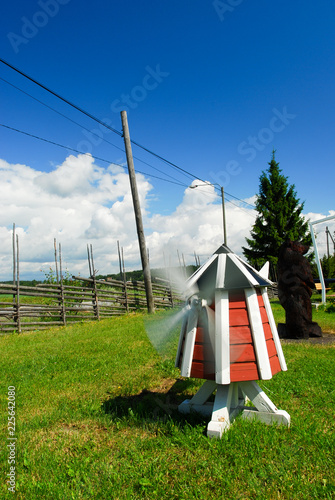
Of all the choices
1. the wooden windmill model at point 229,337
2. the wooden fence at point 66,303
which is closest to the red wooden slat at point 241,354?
the wooden windmill model at point 229,337

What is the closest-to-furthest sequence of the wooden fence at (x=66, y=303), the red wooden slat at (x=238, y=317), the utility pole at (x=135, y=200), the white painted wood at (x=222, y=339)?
the white painted wood at (x=222, y=339) → the red wooden slat at (x=238, y=317) → the wooden fence at (x=66, y=303) → the utility pole at (x=135, y=200)

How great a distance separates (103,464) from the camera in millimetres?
2412

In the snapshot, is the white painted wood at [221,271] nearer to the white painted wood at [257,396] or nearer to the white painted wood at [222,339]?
the white painted wood at [222,339]

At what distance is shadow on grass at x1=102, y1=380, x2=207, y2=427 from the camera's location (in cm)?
312

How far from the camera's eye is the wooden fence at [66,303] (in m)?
10.8

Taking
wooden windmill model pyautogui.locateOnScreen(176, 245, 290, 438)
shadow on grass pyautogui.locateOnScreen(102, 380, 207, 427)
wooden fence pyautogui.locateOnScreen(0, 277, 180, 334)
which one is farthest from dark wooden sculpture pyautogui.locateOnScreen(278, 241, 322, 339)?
wooden windmill model pyautogui.locateOnScreen(176, 245, 290, 438)

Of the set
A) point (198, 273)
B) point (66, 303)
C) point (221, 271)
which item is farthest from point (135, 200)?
point (221, 271)

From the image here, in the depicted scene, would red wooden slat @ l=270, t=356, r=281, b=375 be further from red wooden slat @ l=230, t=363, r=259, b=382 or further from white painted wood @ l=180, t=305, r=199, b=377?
white painted wood @ l=180, t=305, r=199, b=377

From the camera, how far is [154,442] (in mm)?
2697

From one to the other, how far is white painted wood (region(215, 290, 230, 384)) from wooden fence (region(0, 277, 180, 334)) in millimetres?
7455

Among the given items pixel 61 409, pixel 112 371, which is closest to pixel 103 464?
pixel 61 409

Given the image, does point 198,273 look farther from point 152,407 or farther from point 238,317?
point 152,407

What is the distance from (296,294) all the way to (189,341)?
5.75 m

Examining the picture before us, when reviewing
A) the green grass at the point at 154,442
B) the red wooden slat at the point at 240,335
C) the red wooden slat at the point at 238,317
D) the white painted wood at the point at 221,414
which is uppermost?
the red wooden slat at the point at 238,317
